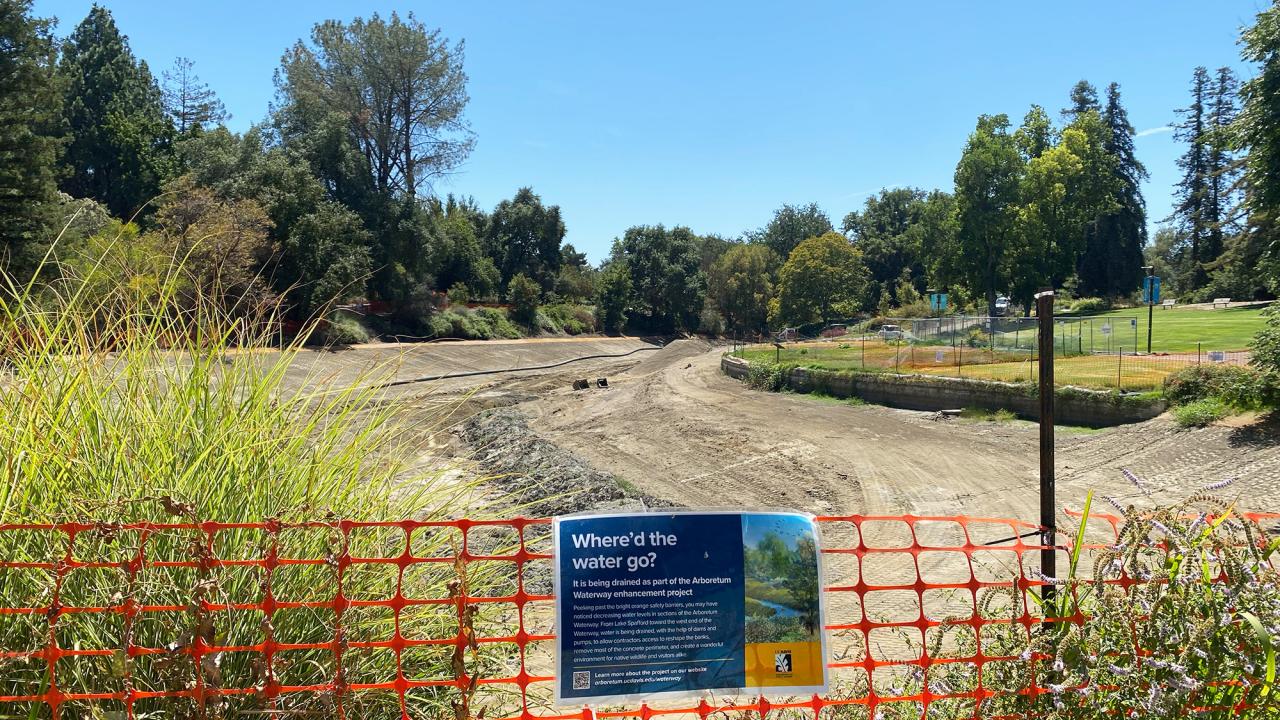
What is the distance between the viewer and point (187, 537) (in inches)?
123

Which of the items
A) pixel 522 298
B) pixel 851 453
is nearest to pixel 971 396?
pixel 851 453

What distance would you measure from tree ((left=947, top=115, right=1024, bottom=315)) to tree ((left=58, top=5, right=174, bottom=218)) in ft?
169

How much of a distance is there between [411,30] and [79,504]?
53431 mm

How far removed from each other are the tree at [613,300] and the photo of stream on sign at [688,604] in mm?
63745

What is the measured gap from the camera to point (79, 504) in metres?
3.09

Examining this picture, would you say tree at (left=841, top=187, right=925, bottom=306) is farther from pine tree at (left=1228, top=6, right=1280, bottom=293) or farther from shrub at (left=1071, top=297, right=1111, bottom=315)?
pine tree at (left=1228, top=6, right=1280, bottom=293)

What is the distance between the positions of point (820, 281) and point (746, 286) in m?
12.1

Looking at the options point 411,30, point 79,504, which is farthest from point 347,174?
point 79,504

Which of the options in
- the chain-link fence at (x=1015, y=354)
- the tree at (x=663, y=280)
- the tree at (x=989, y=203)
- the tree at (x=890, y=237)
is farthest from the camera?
the tree at (x=890, y=237)

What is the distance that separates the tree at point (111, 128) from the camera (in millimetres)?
53156

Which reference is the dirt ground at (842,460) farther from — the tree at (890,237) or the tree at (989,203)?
the tree at (890,237)

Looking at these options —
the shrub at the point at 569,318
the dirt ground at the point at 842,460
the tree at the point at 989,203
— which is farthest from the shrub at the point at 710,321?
the dirt ground at the point at 842,460

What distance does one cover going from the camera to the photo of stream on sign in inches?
104

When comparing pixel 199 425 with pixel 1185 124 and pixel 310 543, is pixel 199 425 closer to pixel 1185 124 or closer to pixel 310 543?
pixel 310 543
